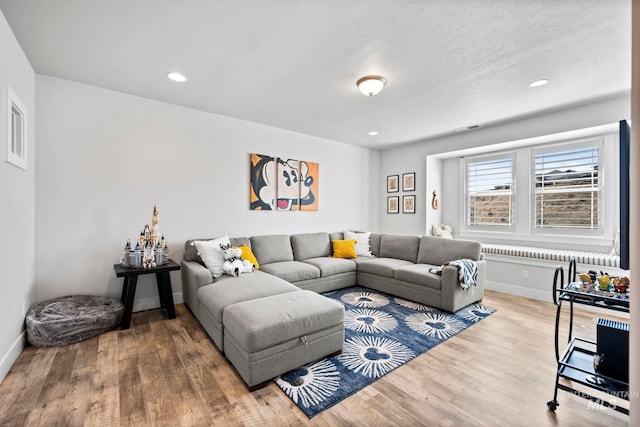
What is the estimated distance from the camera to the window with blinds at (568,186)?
3.77 m

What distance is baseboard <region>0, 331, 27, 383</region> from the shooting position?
1.99 metres

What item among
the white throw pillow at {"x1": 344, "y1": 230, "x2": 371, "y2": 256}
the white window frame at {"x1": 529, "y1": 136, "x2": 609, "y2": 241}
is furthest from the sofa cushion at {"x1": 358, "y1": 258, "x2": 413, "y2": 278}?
the white window frame at {"x1": 529, "y1": 136, "x2": 609, "y2": 241}

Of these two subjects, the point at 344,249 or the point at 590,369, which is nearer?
the point at 590,369

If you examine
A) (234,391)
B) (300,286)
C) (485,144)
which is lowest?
(234,391)

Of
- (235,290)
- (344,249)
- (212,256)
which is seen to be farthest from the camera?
(344,249)

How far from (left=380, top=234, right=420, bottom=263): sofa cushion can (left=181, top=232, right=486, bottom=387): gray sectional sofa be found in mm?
15

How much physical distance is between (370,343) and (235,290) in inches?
52.1

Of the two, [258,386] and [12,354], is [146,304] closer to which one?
[12,354]

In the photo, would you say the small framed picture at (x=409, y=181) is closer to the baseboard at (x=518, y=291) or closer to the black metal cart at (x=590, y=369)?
the baseboard at (x=518, y=291)

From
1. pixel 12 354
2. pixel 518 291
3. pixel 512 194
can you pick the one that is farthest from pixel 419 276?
pixel 12 354

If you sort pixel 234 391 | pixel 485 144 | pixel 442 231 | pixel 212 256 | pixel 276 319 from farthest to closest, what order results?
pixel 442 231
pixel 485 144
pixel 212 256
pixel 276 319
pixel 234 391

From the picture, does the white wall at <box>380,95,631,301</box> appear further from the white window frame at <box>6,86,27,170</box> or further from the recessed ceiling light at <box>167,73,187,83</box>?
the white window frame at <box>6,86,27,170</box>

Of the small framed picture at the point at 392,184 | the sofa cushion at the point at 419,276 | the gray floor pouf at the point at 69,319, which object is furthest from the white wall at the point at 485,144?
the gray floor pouf at the point at 69,319

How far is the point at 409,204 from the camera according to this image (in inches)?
217
